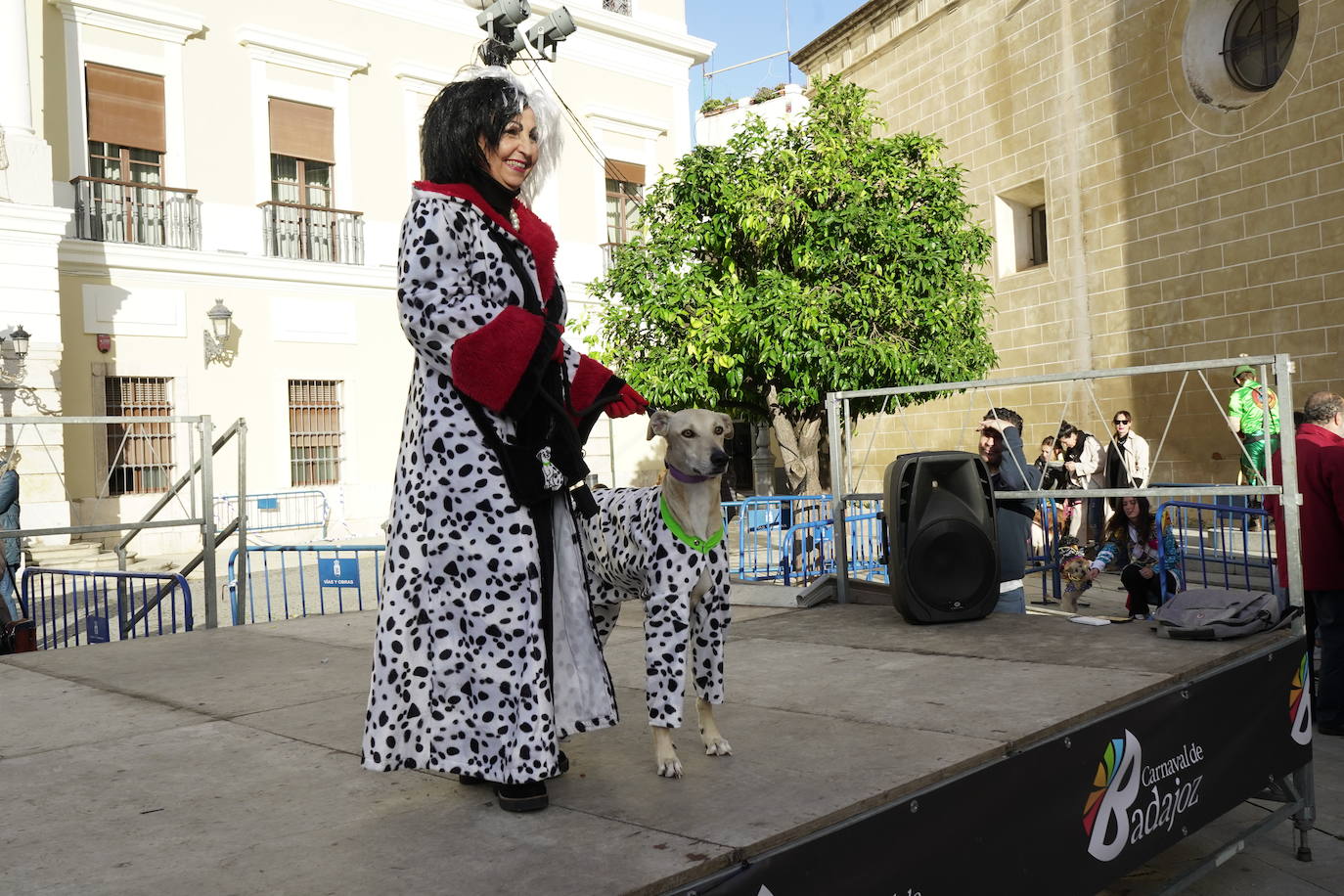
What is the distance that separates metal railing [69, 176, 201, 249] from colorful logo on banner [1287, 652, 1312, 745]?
15.6 meters

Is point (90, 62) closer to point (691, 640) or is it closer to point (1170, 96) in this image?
point (1170, 96)

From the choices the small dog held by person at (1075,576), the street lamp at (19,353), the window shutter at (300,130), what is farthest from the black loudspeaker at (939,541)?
the window shutter at (300,130)

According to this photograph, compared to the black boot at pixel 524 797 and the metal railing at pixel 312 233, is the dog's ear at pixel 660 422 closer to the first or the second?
the black boot at pixel 524 797

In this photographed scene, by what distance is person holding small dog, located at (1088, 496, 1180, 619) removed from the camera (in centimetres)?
621

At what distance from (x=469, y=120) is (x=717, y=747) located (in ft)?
6.14

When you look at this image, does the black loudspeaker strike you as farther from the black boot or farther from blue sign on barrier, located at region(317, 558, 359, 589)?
blue sign on barrier, located at region(317, 558, 359, 589)

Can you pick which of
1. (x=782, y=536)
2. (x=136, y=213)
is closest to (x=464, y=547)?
(x=782, y=536)

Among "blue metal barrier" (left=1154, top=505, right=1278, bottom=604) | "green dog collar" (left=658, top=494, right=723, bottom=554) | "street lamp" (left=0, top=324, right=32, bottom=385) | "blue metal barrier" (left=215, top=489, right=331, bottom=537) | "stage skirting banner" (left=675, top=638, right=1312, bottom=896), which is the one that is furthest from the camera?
"blue metal barrier" (left=215, top=489, right=331, bottom=537)

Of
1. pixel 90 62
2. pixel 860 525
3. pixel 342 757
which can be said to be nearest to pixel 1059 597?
pixel 860 525

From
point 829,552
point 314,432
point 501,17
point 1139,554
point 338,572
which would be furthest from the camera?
point 314,432

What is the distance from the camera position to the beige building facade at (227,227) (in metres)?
14.9

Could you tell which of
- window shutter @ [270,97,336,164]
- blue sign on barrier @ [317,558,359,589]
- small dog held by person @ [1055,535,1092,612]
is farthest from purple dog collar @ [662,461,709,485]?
window shutter @ [270,97,336,164]

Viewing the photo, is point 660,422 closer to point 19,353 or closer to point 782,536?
point 782,536

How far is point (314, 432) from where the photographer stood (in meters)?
Result: 17.4
